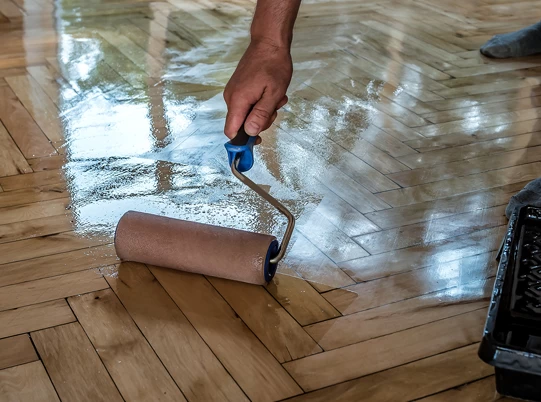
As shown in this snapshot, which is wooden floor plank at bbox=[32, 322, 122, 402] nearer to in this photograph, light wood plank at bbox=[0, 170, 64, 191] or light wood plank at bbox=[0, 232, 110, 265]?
light wood plank at bbox=[0, 232, 110, 265]

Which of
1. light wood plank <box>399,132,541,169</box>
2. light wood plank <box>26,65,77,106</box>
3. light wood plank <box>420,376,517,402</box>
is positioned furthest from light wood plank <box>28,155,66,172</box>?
light wood plank <box>420,376,517,402</box>

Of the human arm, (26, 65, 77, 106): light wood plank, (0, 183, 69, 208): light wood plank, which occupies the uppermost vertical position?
the human arm

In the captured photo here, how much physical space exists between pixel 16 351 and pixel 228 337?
343 mm

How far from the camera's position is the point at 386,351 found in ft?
4.22

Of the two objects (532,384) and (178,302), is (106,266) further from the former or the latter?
(532,384)

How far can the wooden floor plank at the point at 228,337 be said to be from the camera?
47.3 inches

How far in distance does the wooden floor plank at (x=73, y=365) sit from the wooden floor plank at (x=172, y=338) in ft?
0.31

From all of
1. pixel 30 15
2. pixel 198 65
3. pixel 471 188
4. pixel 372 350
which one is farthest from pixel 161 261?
pixel 30 15

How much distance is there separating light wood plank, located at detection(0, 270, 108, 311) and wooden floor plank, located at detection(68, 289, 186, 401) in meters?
0.03

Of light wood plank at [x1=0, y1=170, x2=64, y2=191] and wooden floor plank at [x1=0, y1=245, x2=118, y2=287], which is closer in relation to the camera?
wooden floor plank at [x1=0, y1=245, x2=118, y2=287]

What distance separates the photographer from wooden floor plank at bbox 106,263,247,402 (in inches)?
47.0

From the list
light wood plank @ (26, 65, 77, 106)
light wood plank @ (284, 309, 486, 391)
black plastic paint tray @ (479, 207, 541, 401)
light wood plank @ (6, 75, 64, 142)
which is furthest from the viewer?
light wood plank @ (26, 65, 77, 106)

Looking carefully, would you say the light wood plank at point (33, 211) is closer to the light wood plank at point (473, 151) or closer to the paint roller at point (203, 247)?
the paint roller at point (203, 247)

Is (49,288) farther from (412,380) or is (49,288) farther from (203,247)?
(412,380)
